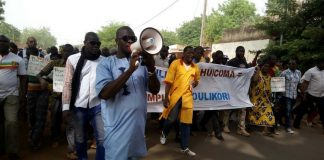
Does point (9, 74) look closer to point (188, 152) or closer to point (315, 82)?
point (188, 152)

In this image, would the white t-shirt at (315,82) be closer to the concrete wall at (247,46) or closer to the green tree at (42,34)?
the concrete wall at (247,46)

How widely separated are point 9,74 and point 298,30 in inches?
460

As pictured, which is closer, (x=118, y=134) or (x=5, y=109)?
(x=118, y=134)

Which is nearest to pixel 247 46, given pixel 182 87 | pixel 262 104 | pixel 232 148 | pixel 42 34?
pixel 262 104

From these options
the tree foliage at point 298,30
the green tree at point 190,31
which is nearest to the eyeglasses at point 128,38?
the tree foliage at point 298,30

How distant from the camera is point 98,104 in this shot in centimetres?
425

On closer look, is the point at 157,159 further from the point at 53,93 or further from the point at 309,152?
the point at 309,152

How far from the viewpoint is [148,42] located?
2.73 meters

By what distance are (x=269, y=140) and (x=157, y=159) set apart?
3005 millimetres

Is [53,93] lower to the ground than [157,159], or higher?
higher

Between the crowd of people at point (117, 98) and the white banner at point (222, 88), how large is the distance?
0.53ft

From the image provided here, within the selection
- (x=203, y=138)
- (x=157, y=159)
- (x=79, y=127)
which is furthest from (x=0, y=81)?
(x=203, y=138)

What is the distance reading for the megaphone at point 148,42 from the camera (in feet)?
8.85

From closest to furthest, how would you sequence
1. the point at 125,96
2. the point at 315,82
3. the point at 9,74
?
the point at 125,96, the point at 9,74, the point at 315,82
